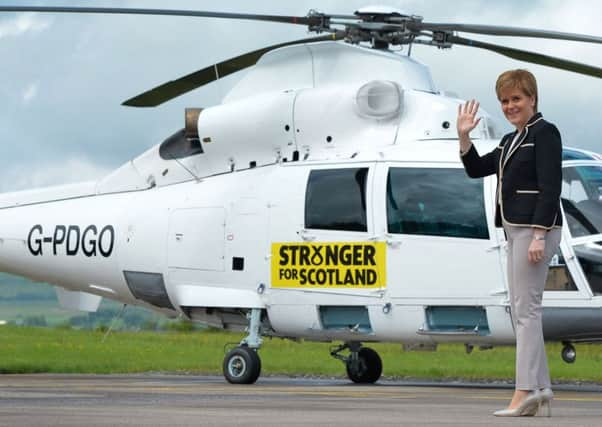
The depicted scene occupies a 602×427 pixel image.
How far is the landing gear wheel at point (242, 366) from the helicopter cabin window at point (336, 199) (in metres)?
1.52

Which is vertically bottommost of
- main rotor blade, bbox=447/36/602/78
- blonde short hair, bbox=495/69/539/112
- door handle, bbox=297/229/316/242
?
blonde short hair, bbox=495/69/539/112

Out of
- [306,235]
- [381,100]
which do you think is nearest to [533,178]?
[306,235]

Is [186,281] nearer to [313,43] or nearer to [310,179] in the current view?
[310,179]

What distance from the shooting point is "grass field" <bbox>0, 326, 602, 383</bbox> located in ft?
61.3

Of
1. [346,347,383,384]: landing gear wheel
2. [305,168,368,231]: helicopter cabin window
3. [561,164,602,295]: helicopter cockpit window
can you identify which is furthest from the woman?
[346,347,383,384]: landing gear wheel

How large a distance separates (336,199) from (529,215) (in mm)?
6072

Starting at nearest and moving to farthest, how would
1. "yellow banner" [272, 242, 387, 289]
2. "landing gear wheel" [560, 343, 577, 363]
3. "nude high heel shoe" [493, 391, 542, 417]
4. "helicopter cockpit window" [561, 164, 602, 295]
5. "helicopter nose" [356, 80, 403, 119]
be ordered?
"nude high heel shoe" [493, 391, 542, 417] < "helicopter cockpit window" [561, 164, 602, 295] < "landing gear wheel" [560, 343, 577, 363] < "yellow banner" [272, 242, 387, 289] < "helicopter nose" [356, 80, 403, 119]

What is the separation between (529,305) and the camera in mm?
7938

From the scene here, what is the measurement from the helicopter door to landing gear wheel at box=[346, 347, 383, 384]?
235 cm

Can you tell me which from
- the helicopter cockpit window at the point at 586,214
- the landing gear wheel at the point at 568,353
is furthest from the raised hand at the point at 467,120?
the landing gear wheel at the point at 568,353

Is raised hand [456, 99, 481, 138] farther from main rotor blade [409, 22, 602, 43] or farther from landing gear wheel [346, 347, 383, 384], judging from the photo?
landing gear wheel [346, 347, 383, 384]

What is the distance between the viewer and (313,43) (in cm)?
1495

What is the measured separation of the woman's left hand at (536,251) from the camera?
7.84 m

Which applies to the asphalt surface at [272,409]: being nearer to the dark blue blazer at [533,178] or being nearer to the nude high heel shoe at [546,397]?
the nude high heel shoe at [546,397]
